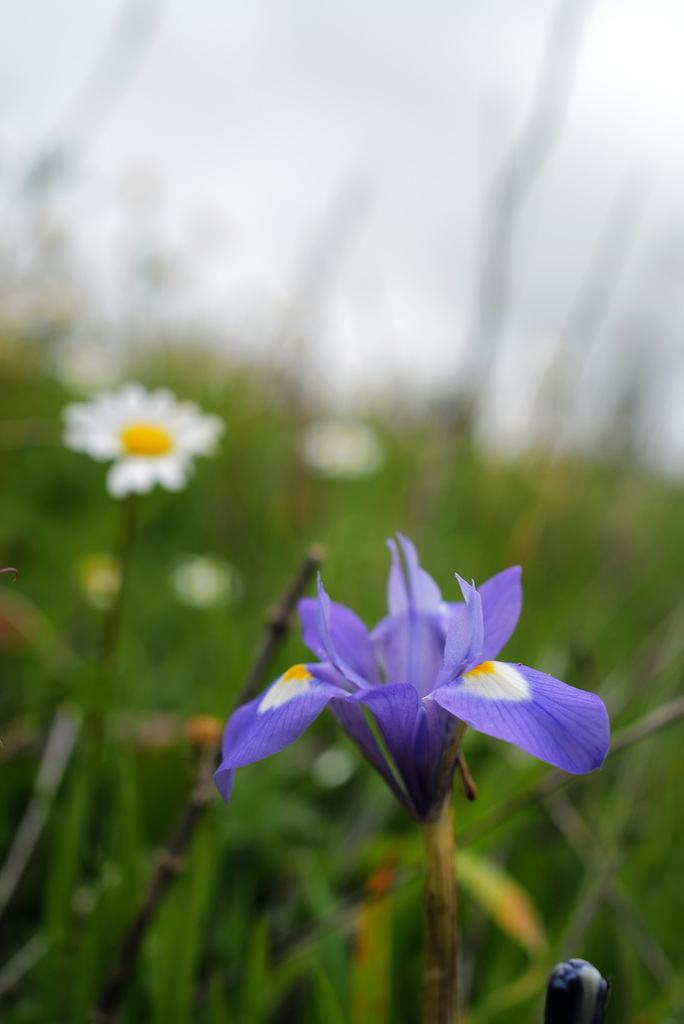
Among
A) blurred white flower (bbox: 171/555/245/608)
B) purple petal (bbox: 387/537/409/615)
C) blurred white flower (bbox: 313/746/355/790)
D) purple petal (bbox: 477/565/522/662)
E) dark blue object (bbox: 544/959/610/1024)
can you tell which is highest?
purple petal (bbox: 477/565/522/662)

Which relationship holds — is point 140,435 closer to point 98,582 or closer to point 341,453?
point 98,582

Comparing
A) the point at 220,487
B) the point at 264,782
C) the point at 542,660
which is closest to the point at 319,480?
the point at 220,487

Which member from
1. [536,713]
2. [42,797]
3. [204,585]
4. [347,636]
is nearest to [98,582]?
[204,585]

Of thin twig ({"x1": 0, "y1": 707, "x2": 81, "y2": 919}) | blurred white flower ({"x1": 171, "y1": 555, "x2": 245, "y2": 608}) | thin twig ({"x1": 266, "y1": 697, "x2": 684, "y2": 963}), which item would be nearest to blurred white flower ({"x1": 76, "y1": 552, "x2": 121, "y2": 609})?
blurred white flower ({"x1": 171, "y1": 555, "x2": 245, "y2": 608})

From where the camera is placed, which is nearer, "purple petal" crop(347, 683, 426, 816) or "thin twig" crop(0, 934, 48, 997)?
"purple petal" crop(347, 683, 426, 816)

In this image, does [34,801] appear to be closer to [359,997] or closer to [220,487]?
[359,997]

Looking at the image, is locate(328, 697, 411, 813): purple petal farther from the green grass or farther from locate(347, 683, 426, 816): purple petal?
the green grass

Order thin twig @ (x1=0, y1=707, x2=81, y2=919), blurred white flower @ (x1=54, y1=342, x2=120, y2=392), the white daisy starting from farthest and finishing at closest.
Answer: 1. blurred white flower @ (x1=54, y1=342, x2=120, y2=392)
2. the white daisy
3. thin twig @ (x1=0, y1=707, x2=81, y2=919)

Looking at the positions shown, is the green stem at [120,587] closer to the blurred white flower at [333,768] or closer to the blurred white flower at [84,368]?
the blurred white flower at [333,768]
